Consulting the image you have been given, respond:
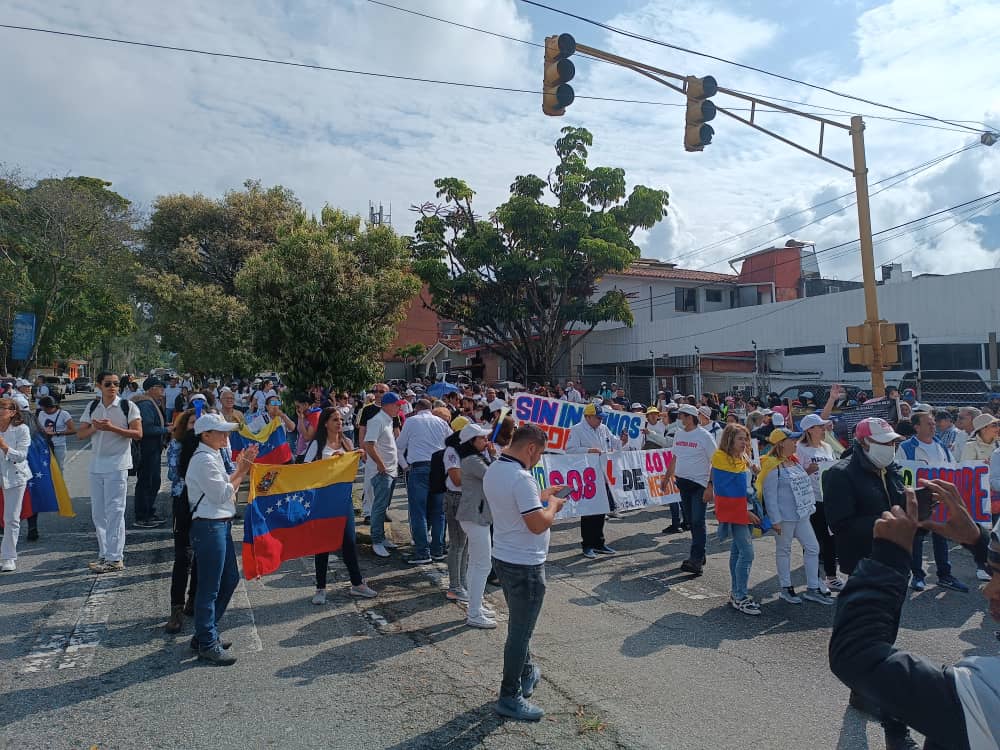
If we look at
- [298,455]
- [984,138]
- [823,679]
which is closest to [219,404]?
[298,455]

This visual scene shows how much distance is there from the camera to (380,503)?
29.1 feet

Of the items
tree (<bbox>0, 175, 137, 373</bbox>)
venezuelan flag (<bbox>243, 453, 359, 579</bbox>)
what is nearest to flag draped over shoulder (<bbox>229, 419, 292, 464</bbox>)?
venezuelan flag (<bbox>243, 453, 359, 579</bbox>)

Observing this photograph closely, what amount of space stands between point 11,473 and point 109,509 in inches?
48.3

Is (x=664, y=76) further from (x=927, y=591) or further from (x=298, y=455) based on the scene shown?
(x=298, y=455)

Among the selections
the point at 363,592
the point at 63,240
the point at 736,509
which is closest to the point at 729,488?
the point at 736,509

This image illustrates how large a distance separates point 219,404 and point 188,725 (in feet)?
31.6

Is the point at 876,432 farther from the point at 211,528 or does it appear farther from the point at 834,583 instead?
the point at 211,528

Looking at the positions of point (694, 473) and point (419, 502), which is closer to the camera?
point (419, 502)

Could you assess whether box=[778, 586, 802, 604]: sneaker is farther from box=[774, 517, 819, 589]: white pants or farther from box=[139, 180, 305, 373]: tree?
box=[139, 180, 305, 373]: tree

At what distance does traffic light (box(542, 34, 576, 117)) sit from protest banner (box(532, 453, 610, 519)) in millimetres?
4569

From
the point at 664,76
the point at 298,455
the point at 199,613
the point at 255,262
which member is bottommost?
the point at 199,613

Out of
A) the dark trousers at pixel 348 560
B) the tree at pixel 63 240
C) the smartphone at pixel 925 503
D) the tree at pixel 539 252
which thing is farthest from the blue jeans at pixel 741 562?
the tree at pixel 63 240

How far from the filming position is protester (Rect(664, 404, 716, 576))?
8.07 m

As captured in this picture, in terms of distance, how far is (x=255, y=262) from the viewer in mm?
14367
